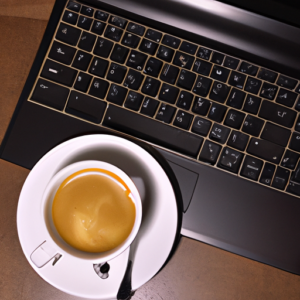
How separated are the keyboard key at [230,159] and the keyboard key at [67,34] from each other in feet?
1.28

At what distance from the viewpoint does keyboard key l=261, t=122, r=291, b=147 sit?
21.1 inches

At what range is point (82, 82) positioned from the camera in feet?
1.72

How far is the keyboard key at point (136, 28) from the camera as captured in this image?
0.54 metres

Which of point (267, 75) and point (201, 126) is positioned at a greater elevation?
point (267, 75)

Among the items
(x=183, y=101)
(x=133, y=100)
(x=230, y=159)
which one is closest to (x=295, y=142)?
(x=230, y=159)

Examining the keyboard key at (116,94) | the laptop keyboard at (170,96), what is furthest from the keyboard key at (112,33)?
the keyboard key at (116,94)

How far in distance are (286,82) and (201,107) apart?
20cm

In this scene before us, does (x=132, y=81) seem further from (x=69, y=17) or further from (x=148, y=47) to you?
(x=69, y=17)

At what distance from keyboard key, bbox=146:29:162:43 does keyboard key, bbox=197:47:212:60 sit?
9 centimetres

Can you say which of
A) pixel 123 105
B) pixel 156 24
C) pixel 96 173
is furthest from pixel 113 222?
pixel 156 24

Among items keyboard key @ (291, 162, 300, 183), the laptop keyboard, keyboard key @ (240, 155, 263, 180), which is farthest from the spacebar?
keyboard key @ (291, 162, 300, 183)

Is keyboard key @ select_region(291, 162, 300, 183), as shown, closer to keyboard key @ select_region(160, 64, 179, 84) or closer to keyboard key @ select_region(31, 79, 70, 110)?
keyboard key @ select_region(160, 64, 179, 84)

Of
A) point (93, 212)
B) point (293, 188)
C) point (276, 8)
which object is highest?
point (276, 8)

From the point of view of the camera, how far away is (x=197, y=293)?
0.61 metres
